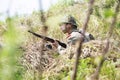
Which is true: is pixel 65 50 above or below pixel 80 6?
below

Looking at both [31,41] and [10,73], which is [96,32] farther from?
[10,73]

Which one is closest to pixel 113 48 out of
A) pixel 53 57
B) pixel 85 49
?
pixel 85 49

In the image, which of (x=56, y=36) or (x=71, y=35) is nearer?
(x=71, y=35)

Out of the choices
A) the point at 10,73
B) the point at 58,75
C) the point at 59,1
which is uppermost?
the point at 59,1

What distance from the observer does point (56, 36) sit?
759 centimetres

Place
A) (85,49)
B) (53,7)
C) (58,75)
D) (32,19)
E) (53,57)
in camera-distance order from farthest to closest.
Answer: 1. (53,7)
2. (32,19)
3. (53,57)
4. (85,49)
5. (58,75)

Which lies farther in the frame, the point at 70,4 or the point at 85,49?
the point at 70,4

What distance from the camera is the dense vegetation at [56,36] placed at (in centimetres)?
127

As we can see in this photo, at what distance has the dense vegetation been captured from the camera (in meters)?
1.27

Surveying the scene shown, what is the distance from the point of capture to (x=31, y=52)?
18.8ft

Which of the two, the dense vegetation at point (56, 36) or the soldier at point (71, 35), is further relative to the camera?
the soldier at point (71, 35)

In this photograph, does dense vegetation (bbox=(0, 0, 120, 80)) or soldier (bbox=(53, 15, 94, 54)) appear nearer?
dense vegetation (bbox=(0, 0, 120, 80))

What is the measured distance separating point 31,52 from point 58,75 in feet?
3.64

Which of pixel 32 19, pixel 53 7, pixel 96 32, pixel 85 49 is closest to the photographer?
pixel 85 49
